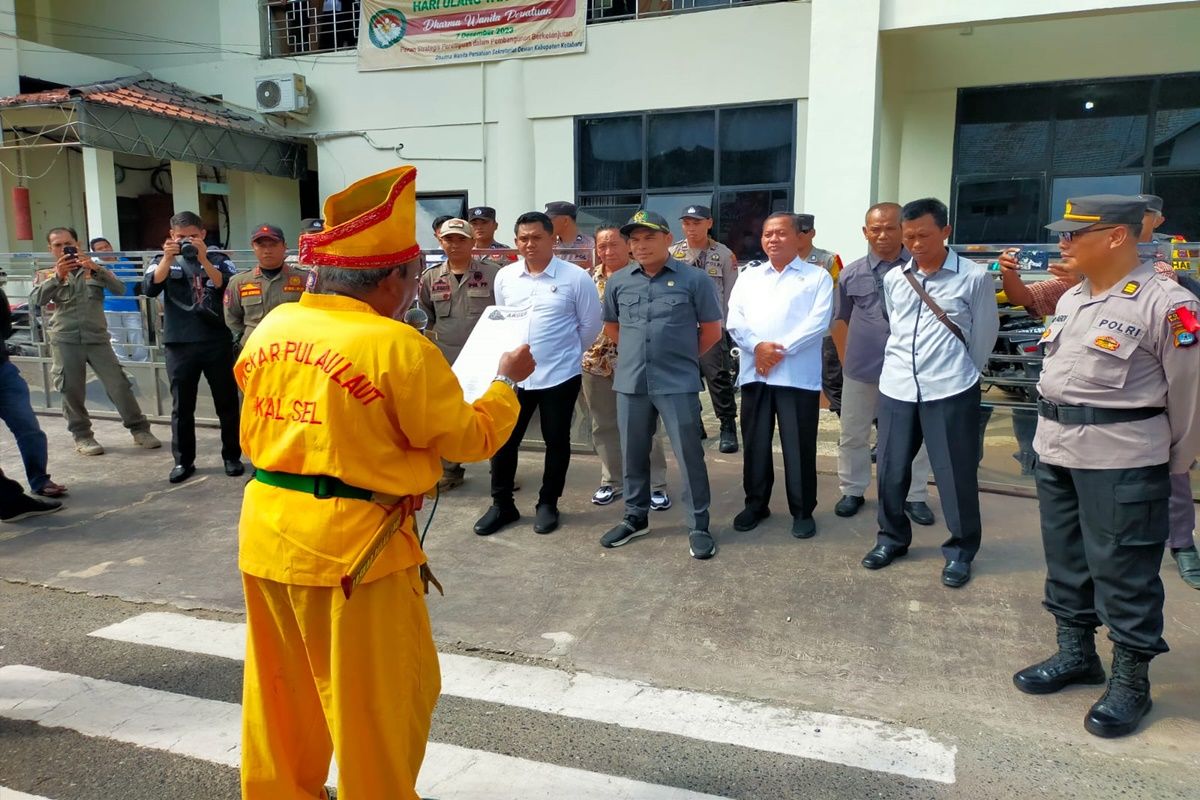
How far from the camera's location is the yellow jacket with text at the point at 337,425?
2.07 metres

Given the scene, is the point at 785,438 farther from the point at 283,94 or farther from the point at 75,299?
the point at 283,94

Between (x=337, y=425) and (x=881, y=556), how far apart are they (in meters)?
3.50

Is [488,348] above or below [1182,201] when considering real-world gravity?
below

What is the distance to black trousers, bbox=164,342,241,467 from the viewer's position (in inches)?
265

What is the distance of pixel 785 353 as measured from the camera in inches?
200

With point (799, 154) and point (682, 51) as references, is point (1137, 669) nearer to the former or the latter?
point (799, 154)

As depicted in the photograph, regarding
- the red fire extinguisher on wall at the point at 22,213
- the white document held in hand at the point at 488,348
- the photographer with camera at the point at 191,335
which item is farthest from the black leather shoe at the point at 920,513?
the red fire extinguisher on wall at the point at 22,213

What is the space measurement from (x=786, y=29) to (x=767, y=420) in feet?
25.8

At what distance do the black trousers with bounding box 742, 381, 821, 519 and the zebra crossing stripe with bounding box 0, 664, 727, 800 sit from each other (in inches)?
107

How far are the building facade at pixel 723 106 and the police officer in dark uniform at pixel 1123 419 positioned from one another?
20.5ft

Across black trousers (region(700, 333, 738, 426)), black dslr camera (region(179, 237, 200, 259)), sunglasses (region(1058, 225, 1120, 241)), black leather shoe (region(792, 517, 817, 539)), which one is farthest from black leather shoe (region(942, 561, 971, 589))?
black dslr camera (region(179, 237, 200, 259))

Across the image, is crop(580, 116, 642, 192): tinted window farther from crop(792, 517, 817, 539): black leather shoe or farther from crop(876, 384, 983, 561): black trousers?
crop(876, 384, 983, 561): black trousers

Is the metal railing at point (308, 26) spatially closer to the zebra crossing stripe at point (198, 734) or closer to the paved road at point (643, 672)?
the paved road at point (643, 672)

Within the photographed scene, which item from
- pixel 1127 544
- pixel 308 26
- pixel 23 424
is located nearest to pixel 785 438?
pixel 1127 544
